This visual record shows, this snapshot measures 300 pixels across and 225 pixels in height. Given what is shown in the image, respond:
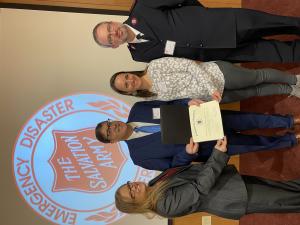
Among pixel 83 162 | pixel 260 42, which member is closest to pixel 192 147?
pixel 260 42

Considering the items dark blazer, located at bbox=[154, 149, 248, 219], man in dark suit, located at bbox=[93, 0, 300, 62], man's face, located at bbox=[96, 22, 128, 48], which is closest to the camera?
dark blazer, located at bbox=[154, 149, 248, 219]

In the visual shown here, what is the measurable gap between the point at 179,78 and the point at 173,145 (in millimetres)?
538

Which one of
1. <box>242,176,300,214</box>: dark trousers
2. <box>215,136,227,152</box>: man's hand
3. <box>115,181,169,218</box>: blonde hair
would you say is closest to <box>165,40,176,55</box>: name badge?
<box>215,136,227,152</box>: man's hand

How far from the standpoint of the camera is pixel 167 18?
8.02 ft

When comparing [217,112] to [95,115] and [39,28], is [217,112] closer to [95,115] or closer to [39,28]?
[95,115]

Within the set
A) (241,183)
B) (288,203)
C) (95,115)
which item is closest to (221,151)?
(241,183)

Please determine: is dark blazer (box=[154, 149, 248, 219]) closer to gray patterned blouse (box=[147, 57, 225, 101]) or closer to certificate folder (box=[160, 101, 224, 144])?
certificate folder (box=[160, 101, 224, 144])

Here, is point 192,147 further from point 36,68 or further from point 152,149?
point 36,68

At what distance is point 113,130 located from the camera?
2.48 m

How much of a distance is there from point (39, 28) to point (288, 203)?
2.79 metres

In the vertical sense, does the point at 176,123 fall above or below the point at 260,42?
below

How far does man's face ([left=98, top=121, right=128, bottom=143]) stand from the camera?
8.13ft

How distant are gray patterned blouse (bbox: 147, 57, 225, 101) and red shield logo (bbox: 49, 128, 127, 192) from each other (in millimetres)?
1432

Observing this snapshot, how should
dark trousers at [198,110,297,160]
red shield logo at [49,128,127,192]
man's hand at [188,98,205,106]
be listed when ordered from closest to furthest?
man's hand at [188,98,205,106]
dark trousers at [198,110,297,160]
red shield logo at [49,128,127,192]
